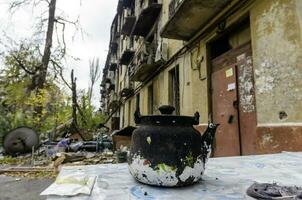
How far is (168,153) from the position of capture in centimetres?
132

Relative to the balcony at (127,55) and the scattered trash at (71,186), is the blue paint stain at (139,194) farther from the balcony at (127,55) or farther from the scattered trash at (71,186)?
the balcony at (127,55)

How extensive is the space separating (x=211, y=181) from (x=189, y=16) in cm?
503

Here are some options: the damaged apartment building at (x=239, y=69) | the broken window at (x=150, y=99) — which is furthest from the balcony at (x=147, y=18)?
the broken window at (x=150, y=99)

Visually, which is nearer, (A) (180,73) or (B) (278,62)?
(B) (278,62)

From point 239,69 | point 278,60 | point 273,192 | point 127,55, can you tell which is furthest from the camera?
point 127,55

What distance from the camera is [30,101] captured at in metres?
10.6

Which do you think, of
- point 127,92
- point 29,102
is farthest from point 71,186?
point 127,92

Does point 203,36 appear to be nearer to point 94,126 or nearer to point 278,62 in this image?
point 278,62

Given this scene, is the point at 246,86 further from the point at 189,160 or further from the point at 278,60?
the point at 189,160

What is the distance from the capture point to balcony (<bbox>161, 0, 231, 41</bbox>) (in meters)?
5.33

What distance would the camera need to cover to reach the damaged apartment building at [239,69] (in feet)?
11.7

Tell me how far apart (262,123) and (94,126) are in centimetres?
1130

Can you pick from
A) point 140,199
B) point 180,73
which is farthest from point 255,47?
point 140,199

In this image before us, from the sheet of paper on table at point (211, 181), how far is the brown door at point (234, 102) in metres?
2.55
